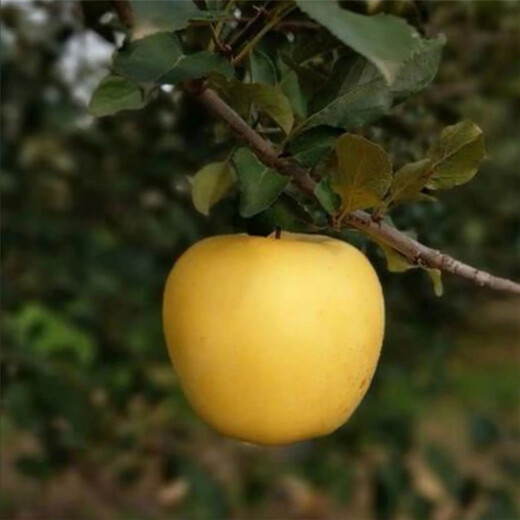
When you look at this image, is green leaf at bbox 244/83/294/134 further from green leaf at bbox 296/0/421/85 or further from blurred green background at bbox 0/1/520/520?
blurred green background at bbox 0/1/520/520

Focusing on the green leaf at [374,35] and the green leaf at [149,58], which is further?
the green leaf at [149,58]

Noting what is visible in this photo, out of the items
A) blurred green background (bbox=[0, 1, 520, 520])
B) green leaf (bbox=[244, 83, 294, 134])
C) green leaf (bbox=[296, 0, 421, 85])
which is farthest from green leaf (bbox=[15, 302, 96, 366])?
green leaf (bbox=[296, 0, 421, 85])

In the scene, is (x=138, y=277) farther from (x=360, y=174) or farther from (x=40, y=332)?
(x=360, y=174)

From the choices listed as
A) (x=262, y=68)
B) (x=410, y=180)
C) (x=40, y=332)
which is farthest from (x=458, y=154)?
(x=40, y=332)

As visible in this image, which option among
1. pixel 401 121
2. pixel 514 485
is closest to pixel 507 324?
pixel 514 485

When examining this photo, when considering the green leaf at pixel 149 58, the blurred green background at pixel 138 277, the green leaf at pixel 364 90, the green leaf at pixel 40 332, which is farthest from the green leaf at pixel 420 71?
the green leaf at pixel 40 332

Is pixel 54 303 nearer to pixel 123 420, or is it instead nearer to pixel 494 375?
pixel 123 420

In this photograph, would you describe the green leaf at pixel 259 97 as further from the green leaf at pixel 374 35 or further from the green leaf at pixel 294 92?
the green leaf at pixel 374 35
